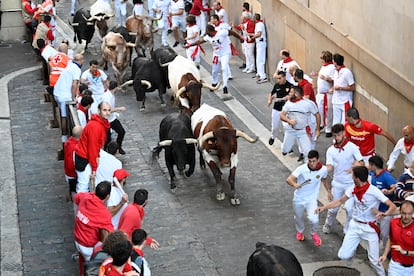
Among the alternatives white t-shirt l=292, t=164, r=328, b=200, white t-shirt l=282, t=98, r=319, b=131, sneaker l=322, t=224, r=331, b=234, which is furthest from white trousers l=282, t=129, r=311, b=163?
white t-shirt l=292, t=164, r=328, b=200

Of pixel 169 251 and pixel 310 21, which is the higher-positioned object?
pixel 310 21

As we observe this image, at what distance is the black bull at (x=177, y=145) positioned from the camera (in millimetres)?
17109

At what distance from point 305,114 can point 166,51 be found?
6.57 metres

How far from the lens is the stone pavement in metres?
14.6

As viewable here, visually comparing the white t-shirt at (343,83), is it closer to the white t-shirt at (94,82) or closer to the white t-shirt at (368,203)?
the white t-shirt at (94,82)

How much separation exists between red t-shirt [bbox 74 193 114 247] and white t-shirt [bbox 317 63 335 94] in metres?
8.08

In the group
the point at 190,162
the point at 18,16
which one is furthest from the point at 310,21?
the point at 18,16

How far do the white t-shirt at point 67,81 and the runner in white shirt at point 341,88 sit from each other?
200 inches

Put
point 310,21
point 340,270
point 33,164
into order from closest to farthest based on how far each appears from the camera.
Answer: point 340,270 → point 33,164 → point 310,21

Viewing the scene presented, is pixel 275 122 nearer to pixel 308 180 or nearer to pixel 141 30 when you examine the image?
pixel 308 180

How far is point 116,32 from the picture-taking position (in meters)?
25.6

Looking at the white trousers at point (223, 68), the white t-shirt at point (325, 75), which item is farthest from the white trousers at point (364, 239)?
the white trousers at point (223, 68)

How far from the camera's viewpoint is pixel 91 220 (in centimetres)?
1219

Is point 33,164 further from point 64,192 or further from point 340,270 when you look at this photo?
point 340,270
